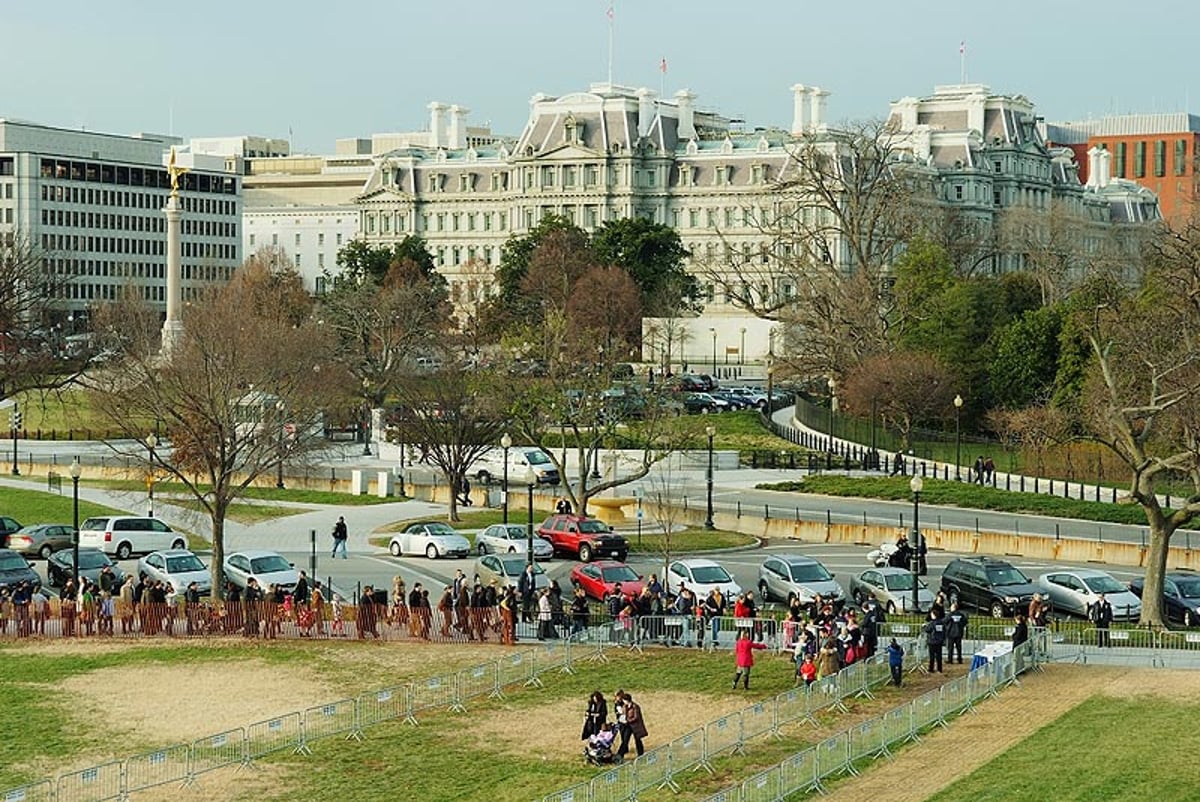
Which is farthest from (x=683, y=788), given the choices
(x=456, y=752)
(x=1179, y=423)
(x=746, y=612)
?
(x=1179, y=423)

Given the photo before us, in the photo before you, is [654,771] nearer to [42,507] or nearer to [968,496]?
[968,496]

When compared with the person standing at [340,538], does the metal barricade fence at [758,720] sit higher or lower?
lower

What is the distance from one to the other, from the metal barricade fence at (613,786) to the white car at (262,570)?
992 inches

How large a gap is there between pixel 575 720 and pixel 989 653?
29.4 feet

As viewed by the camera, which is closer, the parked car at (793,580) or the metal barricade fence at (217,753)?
the metal barricade fence at (217,753)

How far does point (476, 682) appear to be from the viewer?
40.8 meters

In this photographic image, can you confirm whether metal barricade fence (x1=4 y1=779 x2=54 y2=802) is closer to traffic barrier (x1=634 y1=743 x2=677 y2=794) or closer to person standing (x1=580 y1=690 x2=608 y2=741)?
person standing (x1=580 y1=690 x2=608 y2=741)

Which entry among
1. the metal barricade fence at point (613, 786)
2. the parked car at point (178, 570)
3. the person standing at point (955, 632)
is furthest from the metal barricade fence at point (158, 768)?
the parked car at point (178, 570)

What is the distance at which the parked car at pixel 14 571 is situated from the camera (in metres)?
55.6

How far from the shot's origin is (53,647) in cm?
4734

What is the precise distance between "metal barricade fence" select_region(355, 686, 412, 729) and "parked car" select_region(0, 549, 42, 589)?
19100 mm

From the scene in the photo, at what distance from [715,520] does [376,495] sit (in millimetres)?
16613

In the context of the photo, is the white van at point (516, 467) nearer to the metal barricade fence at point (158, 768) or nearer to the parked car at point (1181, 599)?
the parked car at point (1181, 599)

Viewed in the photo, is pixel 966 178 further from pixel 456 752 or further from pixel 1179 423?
pixel 456 752
